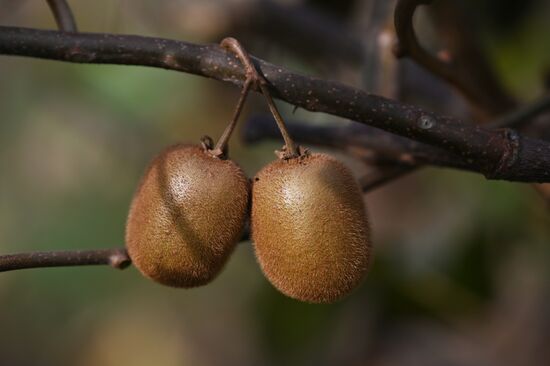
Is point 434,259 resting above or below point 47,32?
below

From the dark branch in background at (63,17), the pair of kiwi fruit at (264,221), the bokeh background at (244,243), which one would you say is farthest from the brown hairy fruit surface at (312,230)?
the bokeh background at (244,243)

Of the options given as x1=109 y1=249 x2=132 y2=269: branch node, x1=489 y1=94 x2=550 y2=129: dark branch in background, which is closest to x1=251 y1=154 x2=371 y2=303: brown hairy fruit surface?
x1=109 y1=249 x2=132 y2=269: branch node

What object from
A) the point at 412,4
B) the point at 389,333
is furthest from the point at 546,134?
the point at 389,333

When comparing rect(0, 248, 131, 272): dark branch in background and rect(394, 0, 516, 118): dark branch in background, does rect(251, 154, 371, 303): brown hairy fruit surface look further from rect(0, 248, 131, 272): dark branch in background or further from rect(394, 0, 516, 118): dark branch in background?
rect(394, 0, 516, 118): dark branch in background

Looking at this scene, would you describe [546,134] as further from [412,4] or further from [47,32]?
[47,32]

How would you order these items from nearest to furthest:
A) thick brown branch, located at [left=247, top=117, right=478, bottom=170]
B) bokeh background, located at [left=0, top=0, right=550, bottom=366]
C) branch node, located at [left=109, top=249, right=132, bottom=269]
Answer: branch node, located at [left=109, top=249, right=132, bottom=269] → thick brown branch, located at [left=247, top=117, right=478, bottom=170] → bokeh background, located at [left=0, top=0, right=550, bottom=366]

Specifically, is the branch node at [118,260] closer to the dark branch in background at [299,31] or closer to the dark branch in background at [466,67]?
the dark branch in background at [466,67]
